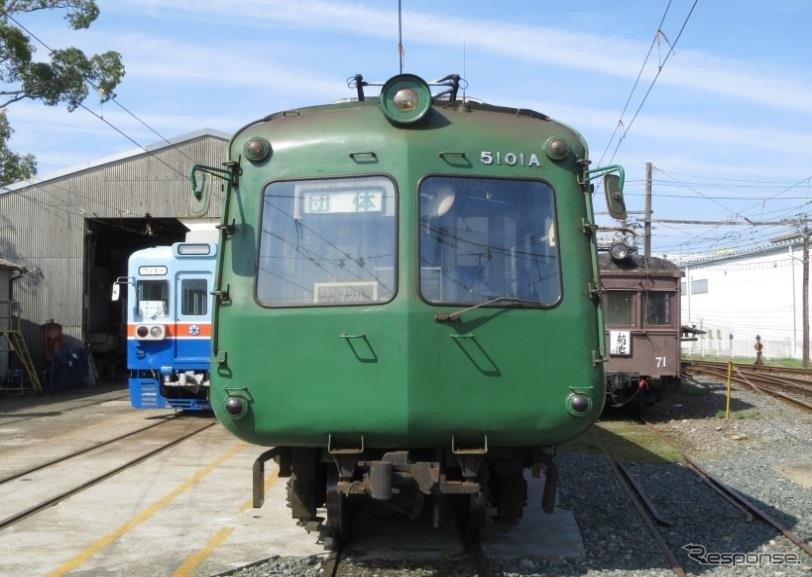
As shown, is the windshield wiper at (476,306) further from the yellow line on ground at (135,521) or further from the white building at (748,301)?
the white building at (748,301)

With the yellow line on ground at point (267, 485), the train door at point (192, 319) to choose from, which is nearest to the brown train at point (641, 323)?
the train door at point (192, 319)

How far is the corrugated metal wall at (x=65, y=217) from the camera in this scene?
81.1ft

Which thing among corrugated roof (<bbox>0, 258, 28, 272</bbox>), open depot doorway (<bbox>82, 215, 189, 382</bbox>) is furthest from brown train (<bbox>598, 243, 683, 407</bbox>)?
corrugated roof (<bbox>0, 258, 28, 272</bbox>)

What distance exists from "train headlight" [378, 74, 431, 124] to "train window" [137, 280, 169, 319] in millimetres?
10810

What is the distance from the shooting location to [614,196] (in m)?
6.00

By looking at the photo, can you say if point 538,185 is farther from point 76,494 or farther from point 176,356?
point 176,356

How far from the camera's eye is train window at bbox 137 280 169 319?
15.7 meters

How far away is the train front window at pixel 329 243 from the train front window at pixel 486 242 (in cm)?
25

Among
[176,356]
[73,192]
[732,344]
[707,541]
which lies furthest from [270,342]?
[732,344]

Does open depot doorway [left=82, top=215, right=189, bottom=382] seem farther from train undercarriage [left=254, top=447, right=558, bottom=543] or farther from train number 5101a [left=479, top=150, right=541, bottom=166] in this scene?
train number 5101a [left=479, top=150, right=541, bottom=166]

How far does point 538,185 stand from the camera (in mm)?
5824

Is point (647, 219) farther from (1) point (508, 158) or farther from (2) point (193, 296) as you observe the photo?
(1) point (508, 158)

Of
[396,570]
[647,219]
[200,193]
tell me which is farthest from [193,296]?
[647,219]

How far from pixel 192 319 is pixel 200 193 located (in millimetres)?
9821
